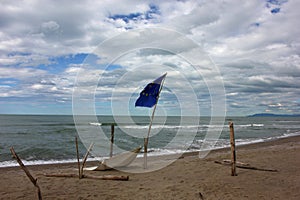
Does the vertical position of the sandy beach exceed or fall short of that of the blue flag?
it falls short

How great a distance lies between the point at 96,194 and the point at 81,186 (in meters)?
1.08

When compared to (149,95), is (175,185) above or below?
below

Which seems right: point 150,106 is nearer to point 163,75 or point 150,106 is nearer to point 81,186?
point 163,75

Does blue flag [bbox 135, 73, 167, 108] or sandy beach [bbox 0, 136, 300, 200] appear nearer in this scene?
sandy beach [bbox 0, 136, 300, 200]

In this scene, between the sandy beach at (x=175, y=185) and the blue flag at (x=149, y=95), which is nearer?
the sandy beach at (x=175, y=185)

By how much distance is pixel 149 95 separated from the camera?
1038cm

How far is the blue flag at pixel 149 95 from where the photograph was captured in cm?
1035

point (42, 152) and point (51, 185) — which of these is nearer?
point (51, 185)

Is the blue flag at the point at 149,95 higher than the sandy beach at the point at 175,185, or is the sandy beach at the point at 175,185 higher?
the blue flag at the point at 149,95

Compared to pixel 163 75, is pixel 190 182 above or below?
below

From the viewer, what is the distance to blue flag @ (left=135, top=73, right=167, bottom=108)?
1035 cm

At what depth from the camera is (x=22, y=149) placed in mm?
17656

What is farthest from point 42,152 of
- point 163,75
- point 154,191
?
point 154,191

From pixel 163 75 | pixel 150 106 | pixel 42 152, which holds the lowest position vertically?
pixel 42 152
